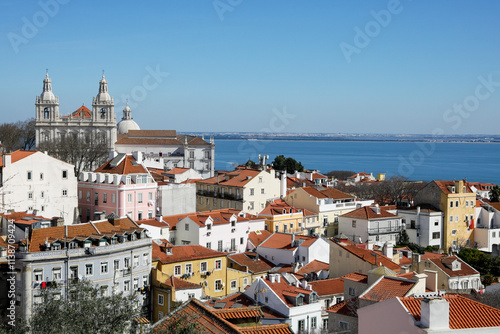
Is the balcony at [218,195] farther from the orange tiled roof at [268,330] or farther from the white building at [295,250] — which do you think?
the orange tiled roof at [268,330]

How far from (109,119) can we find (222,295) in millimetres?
51942

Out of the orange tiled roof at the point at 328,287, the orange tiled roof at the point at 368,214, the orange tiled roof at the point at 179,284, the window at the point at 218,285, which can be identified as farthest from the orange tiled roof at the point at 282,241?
the orange tiled roof at the point at 179,284

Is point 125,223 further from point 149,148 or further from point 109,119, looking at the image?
point 109,119

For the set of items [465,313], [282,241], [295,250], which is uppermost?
[465,313]

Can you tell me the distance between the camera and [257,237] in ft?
115

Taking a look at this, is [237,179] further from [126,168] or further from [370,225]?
[370,225]

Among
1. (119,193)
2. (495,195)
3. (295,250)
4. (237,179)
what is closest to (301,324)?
(295,250)

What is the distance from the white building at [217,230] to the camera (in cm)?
3231

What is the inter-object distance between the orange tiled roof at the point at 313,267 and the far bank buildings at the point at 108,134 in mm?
38421

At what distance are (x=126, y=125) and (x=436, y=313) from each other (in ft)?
282

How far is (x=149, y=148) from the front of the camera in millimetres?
73250

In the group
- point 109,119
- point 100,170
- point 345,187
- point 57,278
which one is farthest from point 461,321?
point 109,119

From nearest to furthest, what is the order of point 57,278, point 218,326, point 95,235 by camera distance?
point 218,326
point 57,278
point 95,235

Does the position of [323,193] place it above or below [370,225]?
above
